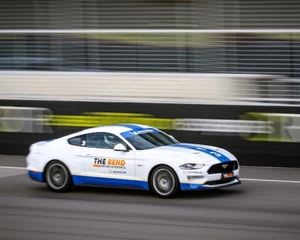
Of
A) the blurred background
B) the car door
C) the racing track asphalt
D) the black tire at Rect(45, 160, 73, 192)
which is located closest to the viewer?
the racing track asphalt

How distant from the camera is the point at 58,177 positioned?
48.5 feet

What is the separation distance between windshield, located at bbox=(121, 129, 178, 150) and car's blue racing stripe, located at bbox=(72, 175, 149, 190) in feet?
2.13

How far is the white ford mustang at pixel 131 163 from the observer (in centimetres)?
1359

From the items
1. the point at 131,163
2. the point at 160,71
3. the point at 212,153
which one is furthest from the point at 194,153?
the point at 160,71

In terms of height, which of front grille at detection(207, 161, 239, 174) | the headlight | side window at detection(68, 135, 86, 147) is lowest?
front grille at detection(207, 161, 239, 174)

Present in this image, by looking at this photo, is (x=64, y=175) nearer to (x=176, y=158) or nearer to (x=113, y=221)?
(x=176, y=158)

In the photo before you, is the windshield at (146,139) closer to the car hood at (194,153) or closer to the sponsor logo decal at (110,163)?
the car hood at (194,153)

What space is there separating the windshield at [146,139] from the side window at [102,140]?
194mm

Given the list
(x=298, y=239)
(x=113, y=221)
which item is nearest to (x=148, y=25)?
(x=113, y=221)

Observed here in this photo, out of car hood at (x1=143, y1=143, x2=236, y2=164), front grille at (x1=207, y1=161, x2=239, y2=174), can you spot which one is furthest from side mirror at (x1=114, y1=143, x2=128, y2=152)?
front grille at (x1=207, y1=161, x2=239, y2=174)

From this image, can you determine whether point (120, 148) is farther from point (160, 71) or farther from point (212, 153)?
point (160, 71)

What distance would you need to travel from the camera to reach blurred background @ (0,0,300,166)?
718 inches

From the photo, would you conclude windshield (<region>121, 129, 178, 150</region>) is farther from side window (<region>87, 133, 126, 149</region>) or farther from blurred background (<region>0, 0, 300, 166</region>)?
blurred background (<region>0, 0, 300, 166</region>)

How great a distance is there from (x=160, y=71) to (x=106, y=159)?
7044mm
